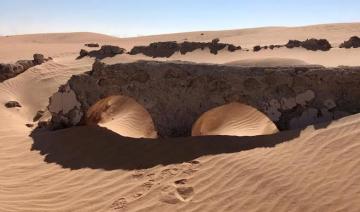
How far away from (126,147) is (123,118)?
3.73m

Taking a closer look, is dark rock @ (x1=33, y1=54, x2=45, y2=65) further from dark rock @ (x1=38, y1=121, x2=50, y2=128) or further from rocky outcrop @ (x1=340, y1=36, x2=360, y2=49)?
rocky outcrop @ (x1=340, y1=36, x2=360, y2=49)

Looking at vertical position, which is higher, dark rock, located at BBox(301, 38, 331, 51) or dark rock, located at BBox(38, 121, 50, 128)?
dark rock, located at BBox(301, 38, 331, 51)

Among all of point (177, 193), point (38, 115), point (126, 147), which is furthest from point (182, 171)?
point (38, 115)

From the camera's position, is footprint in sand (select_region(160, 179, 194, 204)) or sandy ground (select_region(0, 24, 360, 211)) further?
footprint in sand (select_region(160, 179, 194, 204))

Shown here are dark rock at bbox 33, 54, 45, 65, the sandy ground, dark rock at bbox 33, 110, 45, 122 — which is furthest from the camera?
dark rock at bbox 33, 54, 45, 65

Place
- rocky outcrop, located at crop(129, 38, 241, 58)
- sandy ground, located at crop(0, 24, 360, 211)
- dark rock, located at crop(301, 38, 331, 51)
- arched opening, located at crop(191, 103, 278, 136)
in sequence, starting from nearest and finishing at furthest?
sandy ground, located at crop(0, 24, 360, 211) → arched opening, located at crop(191, 103, 278, 136) → dark rock, located at crop(301, 38, 331, 51) → rocky outcrop, located at crop(129, 38, 241, 58)

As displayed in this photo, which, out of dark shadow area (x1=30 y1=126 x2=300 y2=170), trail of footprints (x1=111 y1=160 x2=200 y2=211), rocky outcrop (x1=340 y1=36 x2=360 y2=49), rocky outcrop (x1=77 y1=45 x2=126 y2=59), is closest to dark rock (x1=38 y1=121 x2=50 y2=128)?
dark shadow area (x1=30 y1=126 x2=300 y2=170)

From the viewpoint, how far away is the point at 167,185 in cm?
569

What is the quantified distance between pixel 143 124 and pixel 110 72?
9.09ft

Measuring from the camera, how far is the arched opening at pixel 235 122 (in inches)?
372

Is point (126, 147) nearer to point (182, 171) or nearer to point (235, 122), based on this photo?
point (182, 171)

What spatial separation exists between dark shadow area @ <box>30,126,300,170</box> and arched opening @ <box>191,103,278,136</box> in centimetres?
214

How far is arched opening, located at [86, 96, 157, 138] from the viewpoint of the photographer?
947 centimetres

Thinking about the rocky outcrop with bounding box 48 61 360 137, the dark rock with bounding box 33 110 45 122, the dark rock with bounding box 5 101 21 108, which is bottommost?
the dark rock with bounding box 33 110 45 122
